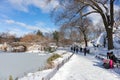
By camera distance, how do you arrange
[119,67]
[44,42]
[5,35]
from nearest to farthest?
[119,67] < [44,42] < [5,35]

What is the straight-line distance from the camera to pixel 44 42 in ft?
379

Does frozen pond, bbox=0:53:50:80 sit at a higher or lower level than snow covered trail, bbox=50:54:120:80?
lower

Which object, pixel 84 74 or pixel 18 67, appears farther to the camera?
pixel 18 67

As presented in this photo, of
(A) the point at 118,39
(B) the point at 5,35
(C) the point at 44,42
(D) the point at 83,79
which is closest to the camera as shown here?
(D) the point at 83,79

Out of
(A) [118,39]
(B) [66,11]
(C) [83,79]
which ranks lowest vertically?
(C) [83,79]

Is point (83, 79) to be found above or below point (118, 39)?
below

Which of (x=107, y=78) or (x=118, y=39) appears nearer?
(x=107, y=78)

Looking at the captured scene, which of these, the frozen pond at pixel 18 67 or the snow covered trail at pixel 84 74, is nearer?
the snow covered trail at pixel 84 74

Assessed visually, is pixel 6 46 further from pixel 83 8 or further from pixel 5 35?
pixel 83 8

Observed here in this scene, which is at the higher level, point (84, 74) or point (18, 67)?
point (84, 74)

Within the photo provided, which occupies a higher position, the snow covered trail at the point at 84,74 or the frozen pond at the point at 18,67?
the snow covered trail at the point at 84,74

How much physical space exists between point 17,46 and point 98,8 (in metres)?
87.6

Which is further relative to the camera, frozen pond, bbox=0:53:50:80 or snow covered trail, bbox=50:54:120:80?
frozen pond, bbox=0:53:50:80

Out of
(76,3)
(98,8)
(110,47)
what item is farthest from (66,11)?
(110,47)
